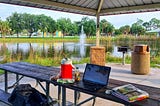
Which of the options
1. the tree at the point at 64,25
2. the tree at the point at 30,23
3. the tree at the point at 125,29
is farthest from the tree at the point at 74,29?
the tree at the point at 125,29

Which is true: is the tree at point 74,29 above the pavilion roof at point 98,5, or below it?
above

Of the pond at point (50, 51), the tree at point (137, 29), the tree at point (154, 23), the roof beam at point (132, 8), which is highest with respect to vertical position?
the tree at point (154, 23)

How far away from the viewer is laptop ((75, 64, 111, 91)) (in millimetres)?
2234

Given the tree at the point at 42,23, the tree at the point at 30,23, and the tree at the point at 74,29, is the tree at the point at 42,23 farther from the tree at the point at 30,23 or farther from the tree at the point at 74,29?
the tree at the point at 74,29

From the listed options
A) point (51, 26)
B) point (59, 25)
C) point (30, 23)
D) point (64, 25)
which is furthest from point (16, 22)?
point (64, 25)

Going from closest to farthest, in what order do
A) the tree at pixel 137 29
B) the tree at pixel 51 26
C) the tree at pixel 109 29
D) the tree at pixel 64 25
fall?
the tree at pixel 51 26, the tree at pixel 137 29, the tree at pixel 64 25, the tree at pixel 109 29

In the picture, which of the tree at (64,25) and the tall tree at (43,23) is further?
the tree at (64,25)

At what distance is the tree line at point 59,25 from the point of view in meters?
40.0

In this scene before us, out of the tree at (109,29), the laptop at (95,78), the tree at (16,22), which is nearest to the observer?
the laptop at (95,78)

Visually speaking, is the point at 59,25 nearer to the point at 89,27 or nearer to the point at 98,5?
the point at 89,27

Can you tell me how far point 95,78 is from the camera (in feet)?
7.75

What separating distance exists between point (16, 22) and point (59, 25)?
9.01 meters

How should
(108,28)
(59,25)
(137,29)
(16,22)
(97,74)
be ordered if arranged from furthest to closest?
1. (108,28)
2. (137,29)
3. (59,25)
4. (16,22)
5. (97,74)

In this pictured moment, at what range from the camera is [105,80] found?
2.28 meters
